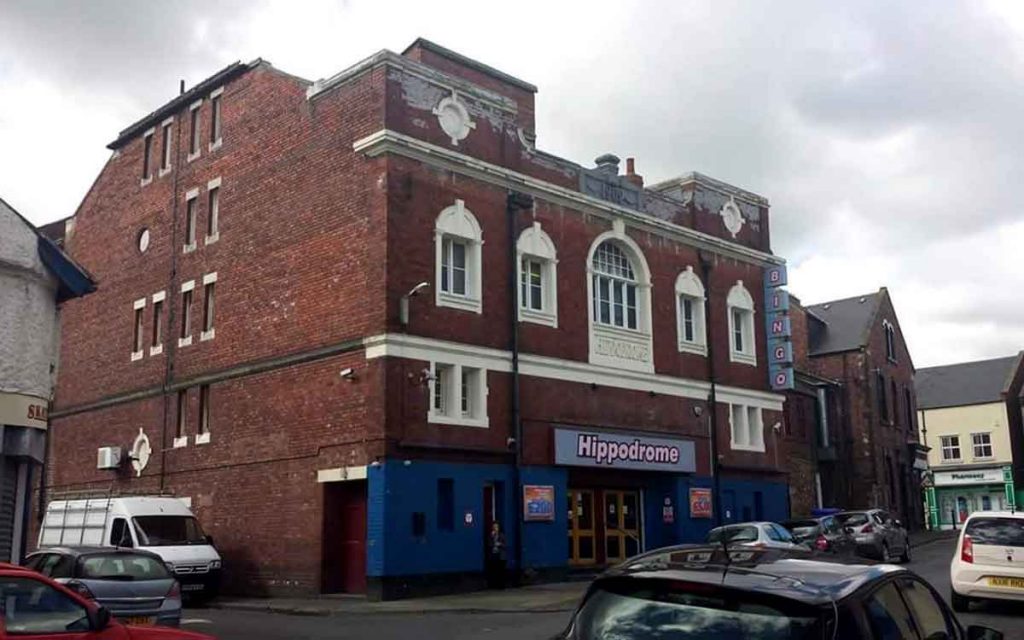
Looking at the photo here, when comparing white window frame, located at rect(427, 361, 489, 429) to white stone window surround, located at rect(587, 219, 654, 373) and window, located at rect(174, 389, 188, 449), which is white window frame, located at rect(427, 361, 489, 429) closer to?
white stone window surround, located at rect(587, 219, 654, 373)

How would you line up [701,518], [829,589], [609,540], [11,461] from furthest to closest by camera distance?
[701,518], [609,540], [11,461], [829,589]

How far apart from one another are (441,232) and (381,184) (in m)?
1.95

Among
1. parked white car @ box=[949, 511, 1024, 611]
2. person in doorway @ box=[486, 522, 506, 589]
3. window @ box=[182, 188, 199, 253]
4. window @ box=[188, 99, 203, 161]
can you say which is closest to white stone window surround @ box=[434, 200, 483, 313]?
person in doorway @ box=[486, 522, 506, 589]

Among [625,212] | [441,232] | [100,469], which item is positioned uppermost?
[625,212]

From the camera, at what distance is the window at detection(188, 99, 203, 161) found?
30.3 meters

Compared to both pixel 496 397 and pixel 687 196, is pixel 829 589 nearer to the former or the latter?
pixel 496 397

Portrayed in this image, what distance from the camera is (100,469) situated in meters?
31.0

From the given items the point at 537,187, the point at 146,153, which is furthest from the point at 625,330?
the point at 146,153

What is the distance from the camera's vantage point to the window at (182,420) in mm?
28344

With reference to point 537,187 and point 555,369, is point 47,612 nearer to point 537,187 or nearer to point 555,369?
point 555,369

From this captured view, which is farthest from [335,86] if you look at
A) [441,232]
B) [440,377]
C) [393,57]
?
[440,377]

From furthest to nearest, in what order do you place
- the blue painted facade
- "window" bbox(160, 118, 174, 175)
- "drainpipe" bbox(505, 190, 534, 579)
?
"window" bbox(160, 118, 174, 175), "drainpipe" bbox(505, 190, 534, 579), the blue painted facade

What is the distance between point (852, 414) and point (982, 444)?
26.4m

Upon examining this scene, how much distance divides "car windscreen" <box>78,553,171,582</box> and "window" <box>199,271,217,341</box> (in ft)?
45.3
